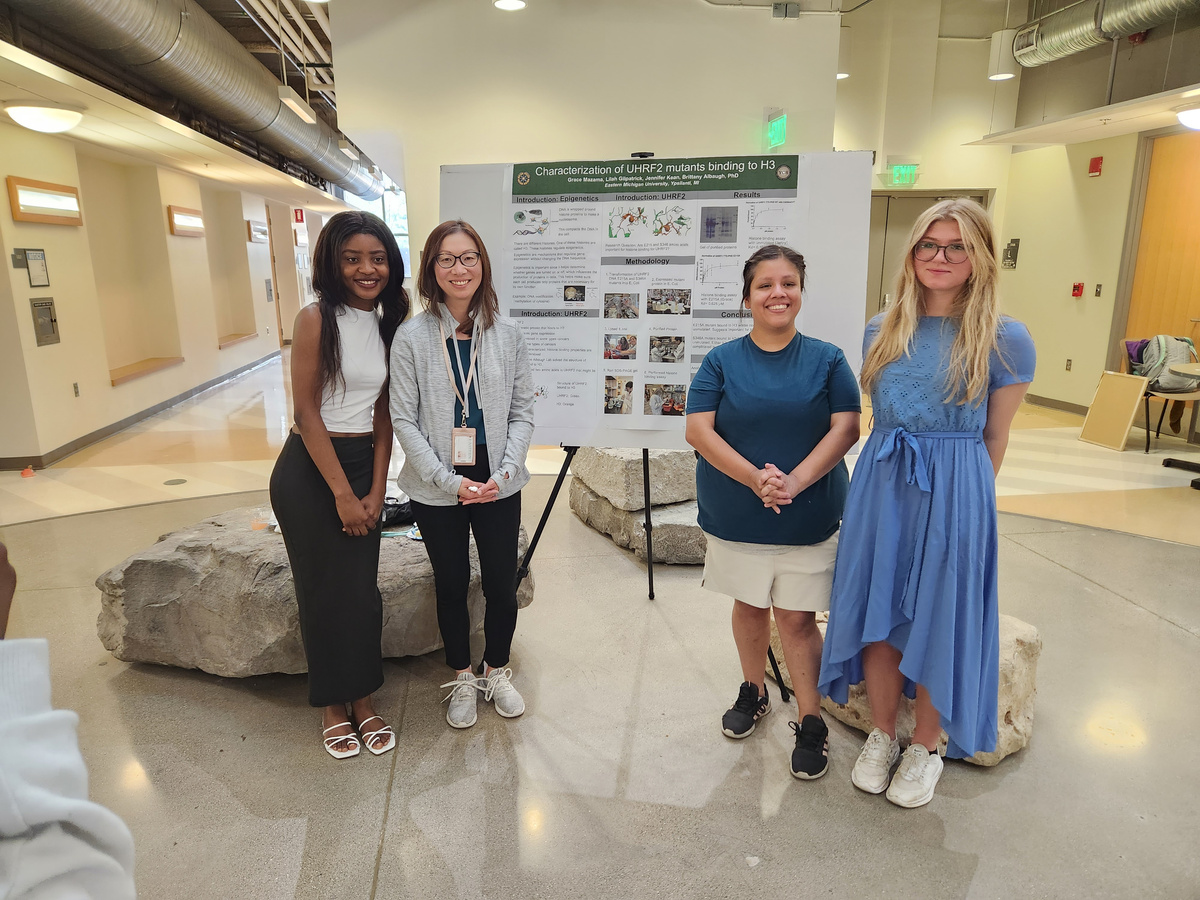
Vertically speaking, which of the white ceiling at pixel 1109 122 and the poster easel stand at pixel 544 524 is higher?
the white ceiling at pixel 1109 122

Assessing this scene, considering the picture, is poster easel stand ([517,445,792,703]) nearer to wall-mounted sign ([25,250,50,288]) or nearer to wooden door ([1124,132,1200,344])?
wall-mounted sign ([25,250,50,288])

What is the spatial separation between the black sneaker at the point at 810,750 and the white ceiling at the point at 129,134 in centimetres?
493

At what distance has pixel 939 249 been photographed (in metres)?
1.84

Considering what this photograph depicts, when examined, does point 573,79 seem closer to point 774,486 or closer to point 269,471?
point 269,471

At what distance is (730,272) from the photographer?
261 centimetres

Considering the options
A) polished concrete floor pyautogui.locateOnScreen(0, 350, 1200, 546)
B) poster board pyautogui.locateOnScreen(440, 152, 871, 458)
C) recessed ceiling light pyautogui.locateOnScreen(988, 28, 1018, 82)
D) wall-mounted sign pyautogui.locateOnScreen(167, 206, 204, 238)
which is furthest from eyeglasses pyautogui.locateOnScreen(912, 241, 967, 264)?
wall-mounted sign pyautogui.locateOnScreen(167, 206, 204, 238)

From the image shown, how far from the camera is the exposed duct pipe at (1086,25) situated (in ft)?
18.7

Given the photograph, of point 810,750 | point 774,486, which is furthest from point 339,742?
point 774,486

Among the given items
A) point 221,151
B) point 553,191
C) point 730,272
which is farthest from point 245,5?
point 730,272

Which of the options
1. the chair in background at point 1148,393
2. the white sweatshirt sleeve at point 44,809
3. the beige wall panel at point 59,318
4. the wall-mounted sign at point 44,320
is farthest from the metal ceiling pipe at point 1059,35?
the wall-mounted sign at point 44,320

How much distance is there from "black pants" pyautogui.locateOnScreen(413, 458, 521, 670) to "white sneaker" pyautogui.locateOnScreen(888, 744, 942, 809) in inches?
50.2

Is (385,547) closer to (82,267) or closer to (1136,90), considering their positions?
(82,267)

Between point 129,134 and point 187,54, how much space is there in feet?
3.76

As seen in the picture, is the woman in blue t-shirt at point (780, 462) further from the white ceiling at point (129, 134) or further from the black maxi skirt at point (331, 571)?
the white ceiling at point (129, 134)
